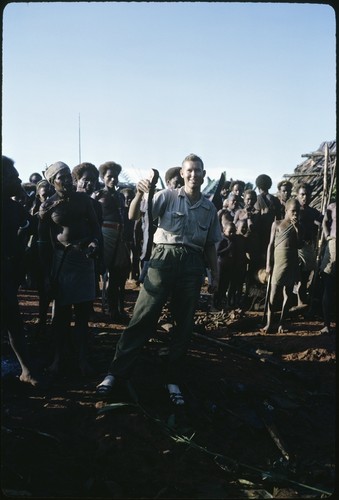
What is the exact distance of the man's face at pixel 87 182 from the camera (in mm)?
6180

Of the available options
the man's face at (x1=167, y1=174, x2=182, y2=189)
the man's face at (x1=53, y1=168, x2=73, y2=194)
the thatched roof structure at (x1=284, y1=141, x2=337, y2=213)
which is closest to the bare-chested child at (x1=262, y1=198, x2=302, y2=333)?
the man's face at (x1=167, y1=174, x2=182, y2=189)

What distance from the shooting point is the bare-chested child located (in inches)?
295

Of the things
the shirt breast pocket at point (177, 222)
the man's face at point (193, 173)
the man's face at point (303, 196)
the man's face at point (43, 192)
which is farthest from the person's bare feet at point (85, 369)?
the man's face at point (303, 196)

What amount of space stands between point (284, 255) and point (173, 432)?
4246 mm

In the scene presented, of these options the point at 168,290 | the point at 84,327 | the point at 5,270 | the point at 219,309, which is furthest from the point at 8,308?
the point at 219,309

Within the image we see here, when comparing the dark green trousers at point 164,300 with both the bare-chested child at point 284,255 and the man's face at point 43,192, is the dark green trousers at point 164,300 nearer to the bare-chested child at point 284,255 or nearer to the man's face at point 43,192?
the man's face at point 43,192

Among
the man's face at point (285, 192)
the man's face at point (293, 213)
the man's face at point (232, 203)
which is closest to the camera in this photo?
the man's face at point (293, 213)

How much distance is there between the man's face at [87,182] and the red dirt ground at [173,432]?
1967 millimetres

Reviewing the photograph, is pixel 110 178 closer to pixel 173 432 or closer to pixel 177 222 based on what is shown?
pixel 177 222

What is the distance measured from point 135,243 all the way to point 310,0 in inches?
334

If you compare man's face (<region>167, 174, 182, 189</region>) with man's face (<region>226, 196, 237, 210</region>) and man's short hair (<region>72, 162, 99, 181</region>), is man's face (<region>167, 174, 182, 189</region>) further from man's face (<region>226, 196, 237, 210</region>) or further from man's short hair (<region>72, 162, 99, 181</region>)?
man's face (<region>226, 196, 237, 210</region>)

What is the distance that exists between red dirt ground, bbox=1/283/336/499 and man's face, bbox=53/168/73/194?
73.9 inches

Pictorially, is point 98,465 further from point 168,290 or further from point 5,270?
point 5,270

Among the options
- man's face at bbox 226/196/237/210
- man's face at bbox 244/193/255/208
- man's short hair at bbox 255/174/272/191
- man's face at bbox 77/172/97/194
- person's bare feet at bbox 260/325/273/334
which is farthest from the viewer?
man's face at bbox 226/196/237/210
